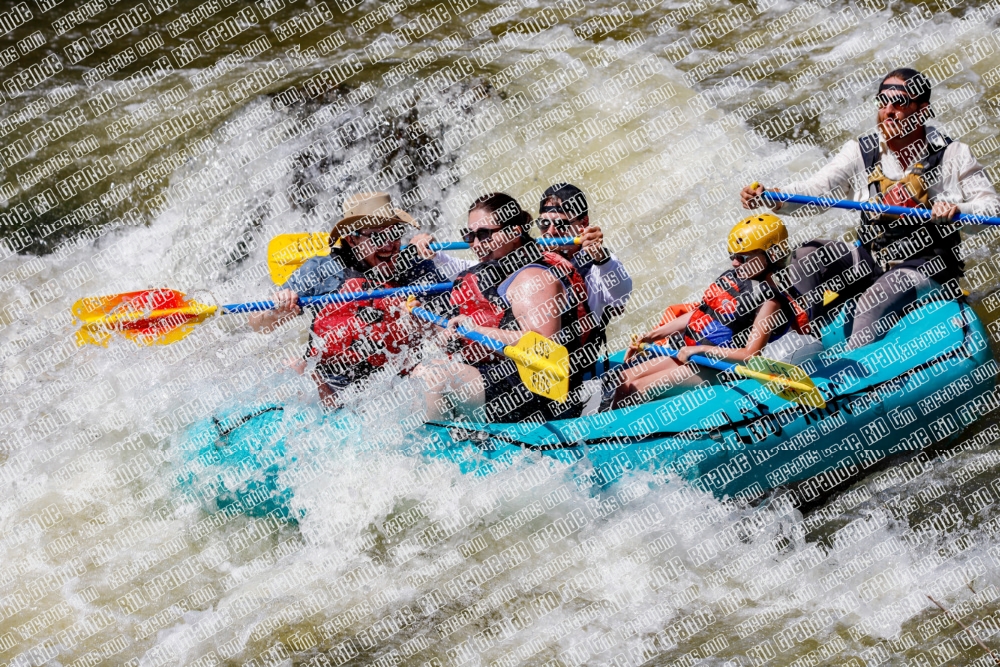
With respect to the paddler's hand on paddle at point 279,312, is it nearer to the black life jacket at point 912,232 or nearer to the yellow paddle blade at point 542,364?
the yellow paddle blade at point 542,364

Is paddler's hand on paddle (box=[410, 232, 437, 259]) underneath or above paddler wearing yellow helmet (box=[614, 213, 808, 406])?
above

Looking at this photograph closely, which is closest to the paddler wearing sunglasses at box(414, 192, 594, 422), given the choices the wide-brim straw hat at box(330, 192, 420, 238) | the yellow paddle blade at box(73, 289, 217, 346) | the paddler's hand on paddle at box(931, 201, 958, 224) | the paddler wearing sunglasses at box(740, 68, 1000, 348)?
the wide-brim straw hat at box(330, 192, 420, 238)

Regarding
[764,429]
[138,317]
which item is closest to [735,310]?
[764,429]

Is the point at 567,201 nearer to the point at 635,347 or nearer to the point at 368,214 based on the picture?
the point at 635,347

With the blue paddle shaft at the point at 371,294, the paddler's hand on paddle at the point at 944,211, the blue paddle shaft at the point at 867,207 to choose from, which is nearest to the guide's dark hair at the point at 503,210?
the blue paddle shaft at the point at 371,294

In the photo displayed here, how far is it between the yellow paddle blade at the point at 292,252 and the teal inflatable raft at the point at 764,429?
920mm

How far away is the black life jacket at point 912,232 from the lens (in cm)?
434

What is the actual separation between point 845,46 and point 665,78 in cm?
131

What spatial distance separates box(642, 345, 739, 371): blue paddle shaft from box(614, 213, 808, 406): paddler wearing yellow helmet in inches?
1.2

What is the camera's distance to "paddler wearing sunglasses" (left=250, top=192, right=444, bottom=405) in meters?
4.52

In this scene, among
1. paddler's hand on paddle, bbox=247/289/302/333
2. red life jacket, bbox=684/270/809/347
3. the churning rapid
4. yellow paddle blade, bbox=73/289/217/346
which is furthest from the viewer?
yellow paddle blade, bbox=73/289/217/346

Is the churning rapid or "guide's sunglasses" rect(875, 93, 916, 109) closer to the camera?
"guide's sunglasses" rect(875, 93, 916, 109)

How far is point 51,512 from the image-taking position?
5.01 m

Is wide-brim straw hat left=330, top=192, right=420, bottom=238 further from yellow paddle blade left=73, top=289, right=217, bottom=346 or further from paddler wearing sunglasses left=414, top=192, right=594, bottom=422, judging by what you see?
yellow paddle blade left=73, top=289, right=217, bottom=346
